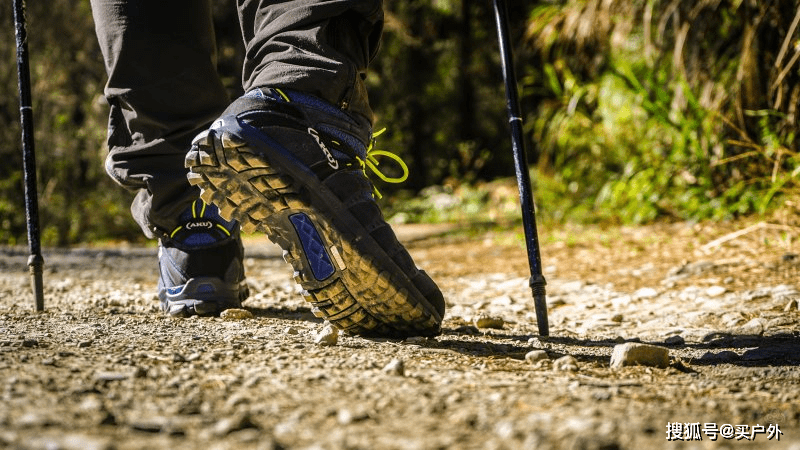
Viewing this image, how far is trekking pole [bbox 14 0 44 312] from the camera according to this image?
1855 millimetres

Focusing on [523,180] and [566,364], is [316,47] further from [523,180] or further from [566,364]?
[566,364]

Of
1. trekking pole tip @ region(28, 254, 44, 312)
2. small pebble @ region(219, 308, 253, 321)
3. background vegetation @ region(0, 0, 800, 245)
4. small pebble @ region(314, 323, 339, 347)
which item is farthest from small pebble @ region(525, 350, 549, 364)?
background vegetation @ region(0, 0, 800, 245)

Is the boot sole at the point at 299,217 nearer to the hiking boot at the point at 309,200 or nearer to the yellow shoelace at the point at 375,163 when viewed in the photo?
the hiking boot at the point at 309,200

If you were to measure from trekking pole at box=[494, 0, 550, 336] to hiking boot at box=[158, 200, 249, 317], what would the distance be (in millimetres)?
713

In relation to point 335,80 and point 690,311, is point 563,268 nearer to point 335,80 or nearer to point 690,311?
point 690,311

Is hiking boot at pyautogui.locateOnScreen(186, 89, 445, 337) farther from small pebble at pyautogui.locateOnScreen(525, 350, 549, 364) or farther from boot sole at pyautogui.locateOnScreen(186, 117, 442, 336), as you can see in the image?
small pebble at pyautogui.locateOnScreen(525, 350, 549, 364)

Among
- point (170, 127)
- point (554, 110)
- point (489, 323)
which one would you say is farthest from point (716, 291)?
point (554, 110)

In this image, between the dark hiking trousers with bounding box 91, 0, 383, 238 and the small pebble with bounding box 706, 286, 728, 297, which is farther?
the small pebble with bounding box 706, 286, 728, 297

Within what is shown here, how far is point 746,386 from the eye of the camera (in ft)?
3.90

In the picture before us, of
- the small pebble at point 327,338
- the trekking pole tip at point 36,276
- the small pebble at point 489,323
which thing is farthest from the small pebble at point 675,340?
the trekking pole tip at point 36,276

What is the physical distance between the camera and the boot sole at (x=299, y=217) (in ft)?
4.42

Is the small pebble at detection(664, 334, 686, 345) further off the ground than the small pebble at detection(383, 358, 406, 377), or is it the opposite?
the small pebble at detection(383, 358, 406, 377)

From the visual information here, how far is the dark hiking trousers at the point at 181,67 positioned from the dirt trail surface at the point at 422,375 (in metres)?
Result: 0.34

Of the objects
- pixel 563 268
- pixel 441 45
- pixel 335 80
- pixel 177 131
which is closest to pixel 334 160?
pixel 335 80
